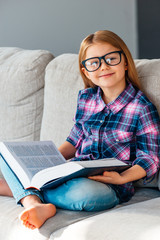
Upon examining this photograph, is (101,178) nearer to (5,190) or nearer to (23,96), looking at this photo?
(5,190)

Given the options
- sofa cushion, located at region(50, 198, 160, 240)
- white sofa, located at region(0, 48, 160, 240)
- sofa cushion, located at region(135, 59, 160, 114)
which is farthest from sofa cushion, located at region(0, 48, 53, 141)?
sofa cushion, located at region(50, 198, 160, 240)

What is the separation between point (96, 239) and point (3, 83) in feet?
4.13

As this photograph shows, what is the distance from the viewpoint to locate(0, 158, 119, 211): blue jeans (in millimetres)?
1331

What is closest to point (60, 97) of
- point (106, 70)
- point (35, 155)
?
point (106, 70)

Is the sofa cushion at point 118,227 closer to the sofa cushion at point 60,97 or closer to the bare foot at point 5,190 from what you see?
the bare foot at point 5,190

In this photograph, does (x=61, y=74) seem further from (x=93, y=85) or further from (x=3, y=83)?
(x=3, y=83)

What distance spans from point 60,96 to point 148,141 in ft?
1.85

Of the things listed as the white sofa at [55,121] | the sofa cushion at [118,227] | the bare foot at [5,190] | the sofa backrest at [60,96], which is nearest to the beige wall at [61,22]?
the white sofa at [55,121]

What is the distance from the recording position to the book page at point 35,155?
1.48 meters

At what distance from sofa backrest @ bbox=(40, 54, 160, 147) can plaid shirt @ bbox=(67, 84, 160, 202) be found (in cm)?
12

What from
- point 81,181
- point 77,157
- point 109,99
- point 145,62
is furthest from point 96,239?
point 145,62

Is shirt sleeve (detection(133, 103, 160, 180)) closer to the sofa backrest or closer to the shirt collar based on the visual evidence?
the shirt collar

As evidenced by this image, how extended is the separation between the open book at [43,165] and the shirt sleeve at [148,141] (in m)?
0.11

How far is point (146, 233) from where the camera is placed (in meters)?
1.09
